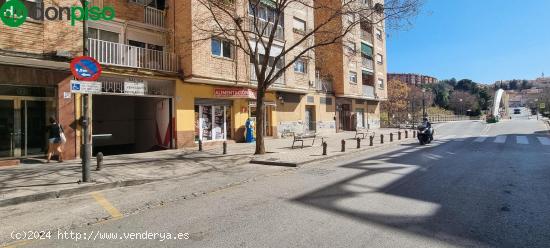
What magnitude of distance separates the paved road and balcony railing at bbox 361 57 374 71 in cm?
2598

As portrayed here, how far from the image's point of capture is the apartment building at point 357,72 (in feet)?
94.7

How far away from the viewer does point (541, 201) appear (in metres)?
5.86

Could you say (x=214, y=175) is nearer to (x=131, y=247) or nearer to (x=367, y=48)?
(x=131, y=247)

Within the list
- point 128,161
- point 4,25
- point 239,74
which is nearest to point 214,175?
point 128,161

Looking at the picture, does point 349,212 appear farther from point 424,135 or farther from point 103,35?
point 424,135

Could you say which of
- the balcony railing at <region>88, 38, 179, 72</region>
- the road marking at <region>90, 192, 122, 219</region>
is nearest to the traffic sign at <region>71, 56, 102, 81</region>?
the road marking at <region>90, 192, 122, 219</region>

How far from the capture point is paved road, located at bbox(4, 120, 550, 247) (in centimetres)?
414

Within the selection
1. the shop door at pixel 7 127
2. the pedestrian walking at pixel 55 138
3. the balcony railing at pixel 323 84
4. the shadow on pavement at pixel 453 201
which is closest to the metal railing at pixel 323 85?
the balcony railing at pixel 323 84

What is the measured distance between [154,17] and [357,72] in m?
21.3

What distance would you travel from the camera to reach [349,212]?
5273 millimetres

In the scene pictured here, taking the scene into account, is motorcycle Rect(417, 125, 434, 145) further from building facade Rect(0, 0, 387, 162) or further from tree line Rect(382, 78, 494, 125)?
tree line Rect(382, 78, 494, 125)

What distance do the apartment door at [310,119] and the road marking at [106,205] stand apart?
763 inches

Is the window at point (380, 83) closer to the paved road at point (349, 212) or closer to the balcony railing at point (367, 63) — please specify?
the balcony railing at point (367, 63)

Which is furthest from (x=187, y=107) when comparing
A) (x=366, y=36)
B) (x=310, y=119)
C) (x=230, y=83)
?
(x=366, y=36)
